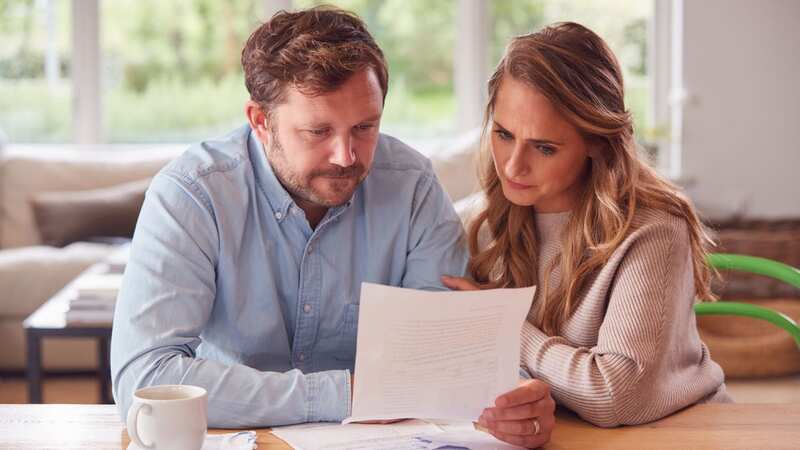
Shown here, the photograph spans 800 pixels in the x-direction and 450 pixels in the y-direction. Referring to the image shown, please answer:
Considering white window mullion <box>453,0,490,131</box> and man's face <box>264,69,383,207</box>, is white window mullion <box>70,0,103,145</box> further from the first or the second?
man's face <box>264,69,383,207</box>

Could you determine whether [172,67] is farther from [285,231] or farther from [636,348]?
[636,348]

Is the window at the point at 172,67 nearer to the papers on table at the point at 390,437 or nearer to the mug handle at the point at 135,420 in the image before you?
the papers on table at the point at 390,437

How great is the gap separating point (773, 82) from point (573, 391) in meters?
3.74

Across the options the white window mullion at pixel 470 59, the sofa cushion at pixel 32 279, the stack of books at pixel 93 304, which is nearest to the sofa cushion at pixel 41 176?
the sofa cushion at pixel 32 279

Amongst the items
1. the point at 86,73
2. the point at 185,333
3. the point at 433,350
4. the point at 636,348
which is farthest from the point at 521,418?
the point at 86,73

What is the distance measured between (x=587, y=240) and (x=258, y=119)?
0.54 meters

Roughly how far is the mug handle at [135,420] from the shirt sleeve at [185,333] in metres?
0.18

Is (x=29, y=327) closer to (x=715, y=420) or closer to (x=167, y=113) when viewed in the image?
(x=715, y=420)

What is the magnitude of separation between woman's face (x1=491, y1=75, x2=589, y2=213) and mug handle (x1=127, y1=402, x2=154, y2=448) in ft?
2.27

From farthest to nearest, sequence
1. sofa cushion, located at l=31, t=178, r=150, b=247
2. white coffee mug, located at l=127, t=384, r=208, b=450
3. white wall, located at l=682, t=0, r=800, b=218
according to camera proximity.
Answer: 1. white wall, located at l=682, t=0, r=800, b=218
2. sofa cushion, located at l=31, t=178, r=150, b=247
3. white coffee mug, located at l=127, t=384, r=208, b=450

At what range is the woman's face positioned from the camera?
1517 millimetres

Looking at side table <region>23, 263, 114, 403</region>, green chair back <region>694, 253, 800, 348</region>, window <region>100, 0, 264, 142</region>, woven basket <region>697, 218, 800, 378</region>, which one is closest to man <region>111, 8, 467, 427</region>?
green chair back <region>694, 253, 800, 348</region>

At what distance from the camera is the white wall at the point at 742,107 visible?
15.1ft

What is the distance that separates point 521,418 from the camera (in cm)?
119
